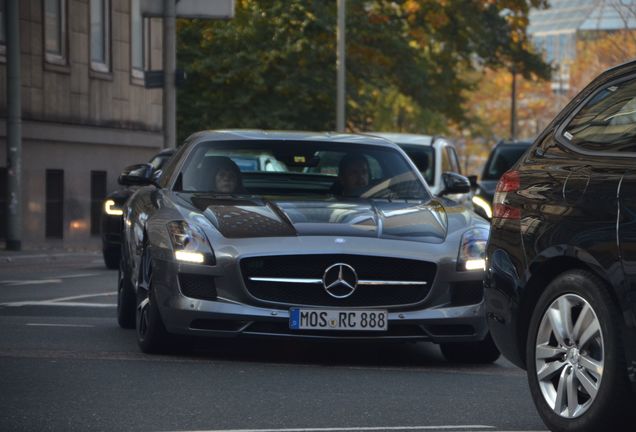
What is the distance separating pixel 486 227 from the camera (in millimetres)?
10898

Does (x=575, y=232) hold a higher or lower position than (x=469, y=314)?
higher

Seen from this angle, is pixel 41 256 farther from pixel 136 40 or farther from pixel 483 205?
pixel 136 40

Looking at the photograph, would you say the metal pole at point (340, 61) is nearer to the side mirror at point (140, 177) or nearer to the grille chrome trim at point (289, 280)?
the side mirror at point (140, 177)

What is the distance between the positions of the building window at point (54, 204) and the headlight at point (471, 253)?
23.4m

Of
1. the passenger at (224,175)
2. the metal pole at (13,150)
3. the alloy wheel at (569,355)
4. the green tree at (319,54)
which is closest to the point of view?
the alloy wheel at (569,355)

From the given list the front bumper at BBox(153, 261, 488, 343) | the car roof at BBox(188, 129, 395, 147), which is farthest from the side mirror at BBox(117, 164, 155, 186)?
the front bumper at BBox(153, 261, 488, 343)

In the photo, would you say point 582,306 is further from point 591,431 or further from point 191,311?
point 191,311

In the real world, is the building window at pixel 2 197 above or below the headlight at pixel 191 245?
below

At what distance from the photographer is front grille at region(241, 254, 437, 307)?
33.4ft

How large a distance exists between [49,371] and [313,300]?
162 cm

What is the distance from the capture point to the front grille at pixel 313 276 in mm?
10195

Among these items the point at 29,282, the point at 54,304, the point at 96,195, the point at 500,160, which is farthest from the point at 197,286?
the point at 96,195

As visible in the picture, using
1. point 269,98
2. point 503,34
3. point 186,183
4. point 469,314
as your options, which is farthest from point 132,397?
point 503,34

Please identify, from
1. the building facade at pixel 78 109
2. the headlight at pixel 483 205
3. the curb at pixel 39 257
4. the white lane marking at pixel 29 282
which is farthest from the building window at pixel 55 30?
the white lane marking at pixel 29 282
